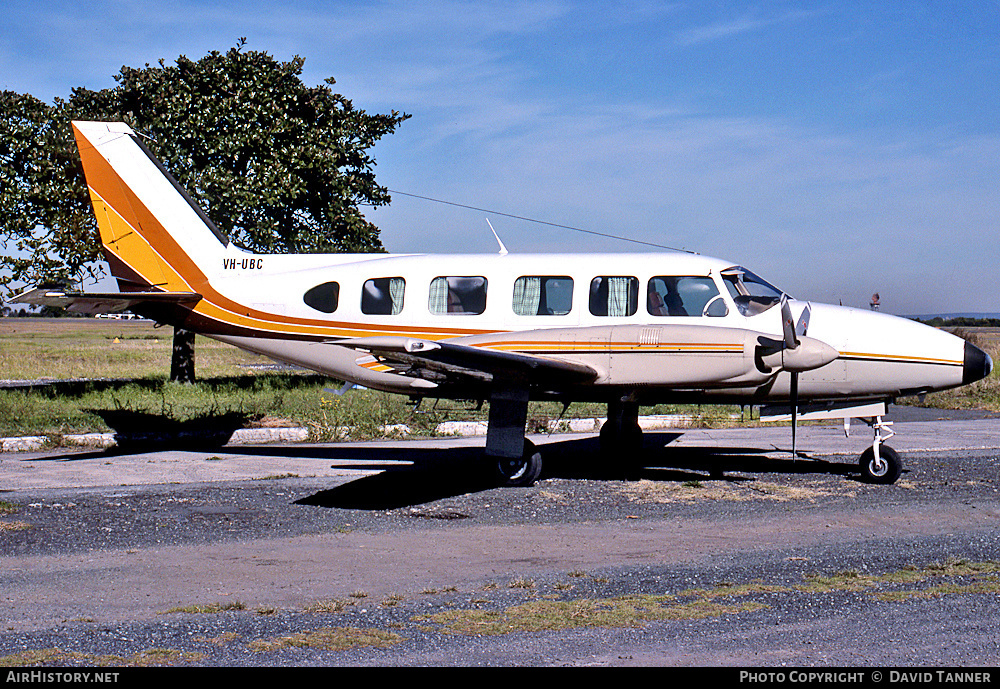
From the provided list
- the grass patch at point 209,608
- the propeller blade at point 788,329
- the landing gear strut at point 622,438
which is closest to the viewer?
the grass patch at point 209,608

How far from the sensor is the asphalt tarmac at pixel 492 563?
5.48 meters

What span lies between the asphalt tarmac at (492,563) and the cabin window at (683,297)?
2.33 metres

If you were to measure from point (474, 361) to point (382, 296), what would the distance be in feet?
10.1

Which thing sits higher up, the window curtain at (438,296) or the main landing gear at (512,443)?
the window curtain at (438,296)

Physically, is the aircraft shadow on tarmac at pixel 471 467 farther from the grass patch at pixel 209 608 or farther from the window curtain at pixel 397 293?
the grass patch at pixel 209 608

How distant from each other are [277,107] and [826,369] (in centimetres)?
1491

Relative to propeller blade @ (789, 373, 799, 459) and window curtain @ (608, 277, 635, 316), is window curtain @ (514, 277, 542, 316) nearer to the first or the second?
window curtain @ (608, 277, 635, 316)

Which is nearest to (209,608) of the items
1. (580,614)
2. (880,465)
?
(580,614)

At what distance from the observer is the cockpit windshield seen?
1181 cm

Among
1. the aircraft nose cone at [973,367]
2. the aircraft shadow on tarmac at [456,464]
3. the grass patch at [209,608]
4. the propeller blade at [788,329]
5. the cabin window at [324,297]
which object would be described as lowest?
the grass patch at [209,608]

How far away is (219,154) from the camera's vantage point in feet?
68.0

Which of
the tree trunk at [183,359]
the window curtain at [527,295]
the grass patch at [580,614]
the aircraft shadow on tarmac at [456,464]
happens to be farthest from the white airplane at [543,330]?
the tree trunk at [183,359]

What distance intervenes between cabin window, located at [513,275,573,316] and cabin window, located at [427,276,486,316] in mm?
531

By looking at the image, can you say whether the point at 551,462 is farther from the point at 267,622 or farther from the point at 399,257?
the point at 267,622
